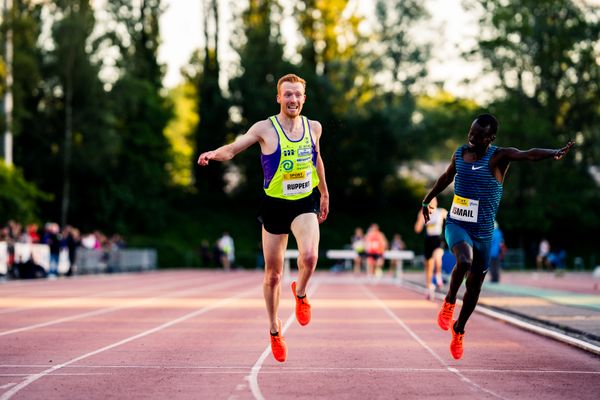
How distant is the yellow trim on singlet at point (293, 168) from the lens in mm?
9281

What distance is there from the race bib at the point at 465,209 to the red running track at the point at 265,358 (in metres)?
1.38

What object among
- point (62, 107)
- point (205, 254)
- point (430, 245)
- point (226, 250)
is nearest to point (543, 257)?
point (226, 250)

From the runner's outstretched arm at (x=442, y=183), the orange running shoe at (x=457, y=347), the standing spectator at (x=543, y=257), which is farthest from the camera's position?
the standing spectator at (x=543, y=257)

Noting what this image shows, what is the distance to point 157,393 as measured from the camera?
8.16 m

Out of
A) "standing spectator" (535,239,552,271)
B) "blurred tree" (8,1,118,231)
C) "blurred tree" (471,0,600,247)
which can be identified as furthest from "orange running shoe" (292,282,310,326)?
"blurred tree" (471,0,600,247)

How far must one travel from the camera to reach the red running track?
8.38 meters

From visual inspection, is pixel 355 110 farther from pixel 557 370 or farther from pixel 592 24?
pixel 557 370

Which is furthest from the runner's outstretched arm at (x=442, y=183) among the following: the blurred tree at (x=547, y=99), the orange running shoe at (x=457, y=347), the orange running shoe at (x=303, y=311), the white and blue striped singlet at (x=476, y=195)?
Result: the blurred tree at (x=547, y=99)

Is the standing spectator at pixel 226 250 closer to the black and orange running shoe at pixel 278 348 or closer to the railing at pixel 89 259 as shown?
the railing at pixel 89 259

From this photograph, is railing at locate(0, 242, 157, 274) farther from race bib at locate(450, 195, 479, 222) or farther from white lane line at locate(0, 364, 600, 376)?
race bib at locate(450, 195, 479, 222)

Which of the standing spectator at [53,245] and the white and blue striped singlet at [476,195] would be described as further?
the standing spectator at [53,245]

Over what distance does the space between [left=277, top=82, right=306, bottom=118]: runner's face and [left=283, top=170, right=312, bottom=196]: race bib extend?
50 cm

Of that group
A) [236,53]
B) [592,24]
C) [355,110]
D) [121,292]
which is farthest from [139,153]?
[121,292]

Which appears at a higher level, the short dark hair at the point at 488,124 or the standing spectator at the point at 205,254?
the short dark hair at the point at 488,124
